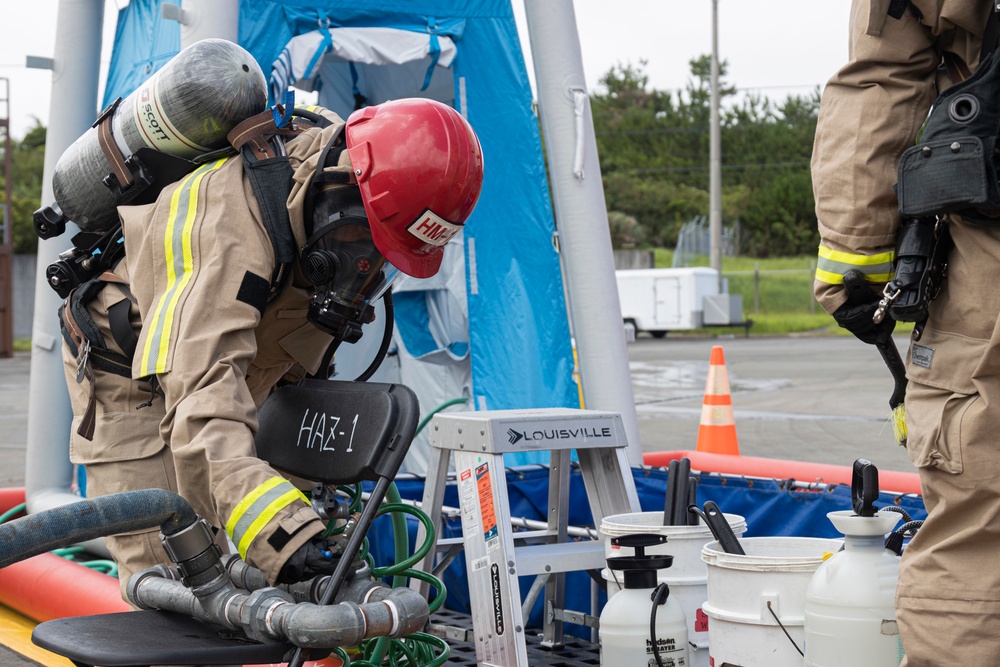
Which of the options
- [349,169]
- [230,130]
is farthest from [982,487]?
[230,130]

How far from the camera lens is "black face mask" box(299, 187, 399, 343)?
8.81 feet

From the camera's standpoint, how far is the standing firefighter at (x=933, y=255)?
218 cm

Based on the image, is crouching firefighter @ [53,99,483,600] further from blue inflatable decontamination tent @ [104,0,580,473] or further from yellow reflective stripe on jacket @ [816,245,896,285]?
blue inflatable decontamination tent @ [104,0,580,473]

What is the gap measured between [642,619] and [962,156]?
142cm

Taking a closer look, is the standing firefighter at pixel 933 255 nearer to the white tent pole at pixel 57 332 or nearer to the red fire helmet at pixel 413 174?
the red fire helmet at pixel 413 174

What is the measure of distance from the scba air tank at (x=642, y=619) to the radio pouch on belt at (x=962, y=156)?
1.16 m

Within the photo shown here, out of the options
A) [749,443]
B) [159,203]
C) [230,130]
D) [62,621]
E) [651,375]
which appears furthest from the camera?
[651,375]

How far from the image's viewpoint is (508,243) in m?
6.20

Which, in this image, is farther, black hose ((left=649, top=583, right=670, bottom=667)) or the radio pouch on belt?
black hose ((left=649, top=583, right=670, bottom=667))

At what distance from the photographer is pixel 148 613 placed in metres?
2.52

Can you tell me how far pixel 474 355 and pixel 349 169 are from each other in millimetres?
3548

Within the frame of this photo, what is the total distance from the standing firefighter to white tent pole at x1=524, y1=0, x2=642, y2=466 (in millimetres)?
2770

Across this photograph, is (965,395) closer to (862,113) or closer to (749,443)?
(862,113)

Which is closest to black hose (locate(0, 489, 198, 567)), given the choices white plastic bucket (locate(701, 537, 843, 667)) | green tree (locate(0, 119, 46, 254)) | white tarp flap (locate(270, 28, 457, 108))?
white plastic bucket (locate(701, 537, 843, 667))
